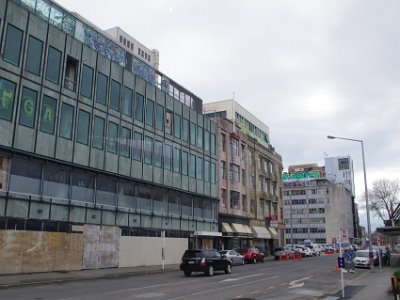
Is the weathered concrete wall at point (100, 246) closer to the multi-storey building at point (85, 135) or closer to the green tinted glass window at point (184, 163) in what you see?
the multi-storey building at point (85, 135)

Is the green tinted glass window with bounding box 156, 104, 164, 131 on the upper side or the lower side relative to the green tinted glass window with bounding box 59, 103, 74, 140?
upper

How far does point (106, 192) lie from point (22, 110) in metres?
9.01

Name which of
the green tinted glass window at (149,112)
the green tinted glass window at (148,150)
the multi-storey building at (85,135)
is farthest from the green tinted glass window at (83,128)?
the green tinted glass window at (149,112)

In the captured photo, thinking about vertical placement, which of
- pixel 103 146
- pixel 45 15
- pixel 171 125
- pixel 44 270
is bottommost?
pixel 44 270

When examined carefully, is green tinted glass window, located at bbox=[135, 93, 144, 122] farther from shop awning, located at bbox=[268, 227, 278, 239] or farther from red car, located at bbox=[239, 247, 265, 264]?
shop awning, located at bbox=[268, 227, 278, 239]

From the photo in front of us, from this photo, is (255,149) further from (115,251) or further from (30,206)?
(30,206)

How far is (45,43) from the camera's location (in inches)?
1080

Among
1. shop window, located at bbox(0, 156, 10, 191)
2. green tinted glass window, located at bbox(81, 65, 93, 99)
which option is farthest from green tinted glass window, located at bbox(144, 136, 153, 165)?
shop window, located at bbox(0, 156, 10, 191)

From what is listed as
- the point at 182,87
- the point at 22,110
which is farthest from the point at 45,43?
the point at 182,87

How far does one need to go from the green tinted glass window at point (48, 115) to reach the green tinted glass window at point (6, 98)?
2293mm

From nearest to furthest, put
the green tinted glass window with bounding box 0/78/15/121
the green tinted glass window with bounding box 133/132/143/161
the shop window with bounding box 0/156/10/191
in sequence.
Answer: the shop window with bounding box 0/156/10/191 → the green tinted glass window with bounding box 0/78/15/121 → the green tinted glass window with bounding box 133/132/143/161

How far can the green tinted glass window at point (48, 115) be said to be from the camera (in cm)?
2666

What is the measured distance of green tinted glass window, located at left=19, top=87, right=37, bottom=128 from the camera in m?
25.3

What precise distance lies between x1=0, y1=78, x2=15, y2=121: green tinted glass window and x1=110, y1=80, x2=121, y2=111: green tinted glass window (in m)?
9.18
